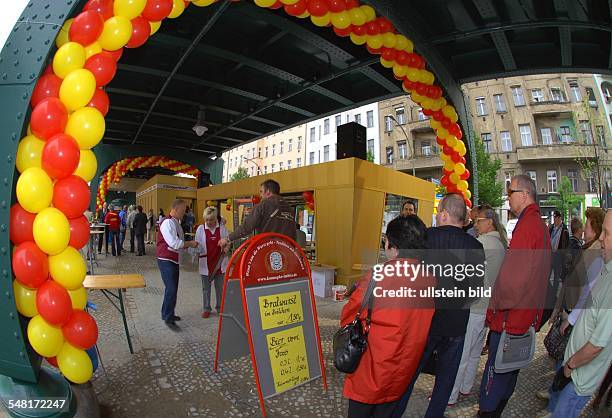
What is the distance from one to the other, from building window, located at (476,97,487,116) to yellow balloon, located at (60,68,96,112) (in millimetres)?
38115

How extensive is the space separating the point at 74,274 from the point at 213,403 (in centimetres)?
146

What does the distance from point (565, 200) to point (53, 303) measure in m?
34.6

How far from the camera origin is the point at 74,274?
2.22 meters

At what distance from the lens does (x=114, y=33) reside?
8.37 ft

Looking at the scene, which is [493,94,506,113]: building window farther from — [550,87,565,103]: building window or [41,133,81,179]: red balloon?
[41,133,81,179]: red balloon

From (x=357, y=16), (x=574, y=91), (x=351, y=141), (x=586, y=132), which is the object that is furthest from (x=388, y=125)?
(x=357, y=16)

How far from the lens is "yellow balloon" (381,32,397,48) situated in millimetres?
5277

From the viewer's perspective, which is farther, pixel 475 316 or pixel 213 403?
pixel 475 316

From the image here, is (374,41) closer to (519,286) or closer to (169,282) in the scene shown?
(519,286)

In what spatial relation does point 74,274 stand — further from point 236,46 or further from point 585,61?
point 585,61

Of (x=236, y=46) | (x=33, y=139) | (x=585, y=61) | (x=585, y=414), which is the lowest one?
(x=585, y=414)

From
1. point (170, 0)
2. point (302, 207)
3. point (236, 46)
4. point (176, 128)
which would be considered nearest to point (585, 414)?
point (170, 0)

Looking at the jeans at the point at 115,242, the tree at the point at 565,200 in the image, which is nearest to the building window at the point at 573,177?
the tree at the point at 565,200

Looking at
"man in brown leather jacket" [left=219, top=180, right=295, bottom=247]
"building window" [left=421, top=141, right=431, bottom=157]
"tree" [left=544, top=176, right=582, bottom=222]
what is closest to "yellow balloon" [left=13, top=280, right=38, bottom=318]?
"man in brown leather jacket" [left=219, top=180, right=295, bottom=247]
